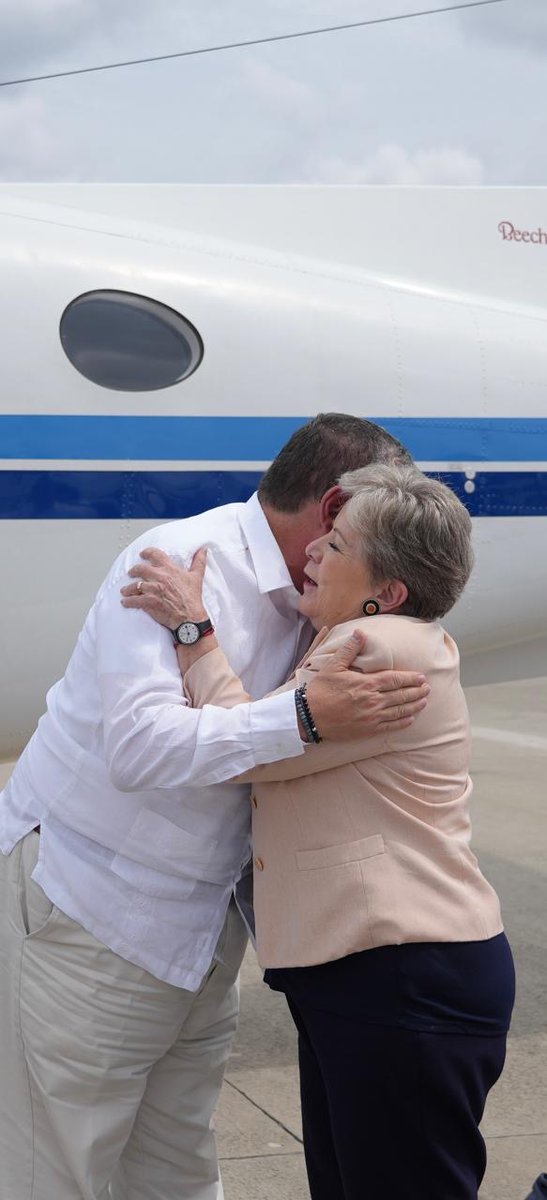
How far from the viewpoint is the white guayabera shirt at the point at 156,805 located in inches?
89.7

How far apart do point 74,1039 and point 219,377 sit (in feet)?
8.26

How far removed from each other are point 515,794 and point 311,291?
15.0 feet

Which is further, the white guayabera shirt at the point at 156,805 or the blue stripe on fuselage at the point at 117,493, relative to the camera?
the blue stripe on fuselage at the point at 117,493

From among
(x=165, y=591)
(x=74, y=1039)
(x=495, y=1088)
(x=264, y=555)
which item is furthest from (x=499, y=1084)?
(x=165, y=591)

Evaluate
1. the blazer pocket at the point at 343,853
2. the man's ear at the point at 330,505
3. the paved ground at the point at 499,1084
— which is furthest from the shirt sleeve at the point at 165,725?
the paved ground at the point at 499,1084

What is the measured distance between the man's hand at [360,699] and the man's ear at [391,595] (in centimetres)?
10

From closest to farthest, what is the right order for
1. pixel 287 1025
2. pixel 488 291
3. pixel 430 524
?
pixel 430 524 < pixel 287 1025 < pixel 488 291

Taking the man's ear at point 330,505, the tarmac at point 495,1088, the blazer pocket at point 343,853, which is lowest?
the tarmac at point 495,1088

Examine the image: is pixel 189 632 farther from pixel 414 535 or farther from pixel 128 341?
pixel 128 341

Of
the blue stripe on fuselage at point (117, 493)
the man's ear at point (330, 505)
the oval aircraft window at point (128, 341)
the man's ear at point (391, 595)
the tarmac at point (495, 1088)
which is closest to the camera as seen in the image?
the man's ear at point (391, 595)

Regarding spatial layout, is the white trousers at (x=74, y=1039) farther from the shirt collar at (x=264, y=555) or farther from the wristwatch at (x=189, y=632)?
the shirt collar at (x=264, y=555)

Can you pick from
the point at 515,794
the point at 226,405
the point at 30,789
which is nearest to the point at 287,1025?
the point at 226,405

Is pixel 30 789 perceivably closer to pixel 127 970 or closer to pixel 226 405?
pixel 127 970

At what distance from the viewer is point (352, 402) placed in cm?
445
